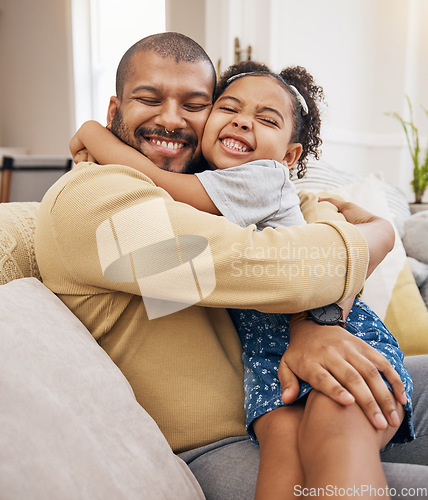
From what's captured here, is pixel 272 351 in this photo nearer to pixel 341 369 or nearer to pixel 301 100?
pixel 341 369

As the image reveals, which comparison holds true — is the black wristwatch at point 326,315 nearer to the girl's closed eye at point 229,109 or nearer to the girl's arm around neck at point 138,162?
the girl's arm around neck at point 138,162

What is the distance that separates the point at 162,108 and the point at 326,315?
0.55 meters

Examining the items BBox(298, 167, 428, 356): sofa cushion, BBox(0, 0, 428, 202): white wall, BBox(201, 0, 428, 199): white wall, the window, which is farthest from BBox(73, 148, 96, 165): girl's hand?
the window

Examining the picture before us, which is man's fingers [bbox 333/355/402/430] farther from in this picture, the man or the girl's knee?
the girl's knee

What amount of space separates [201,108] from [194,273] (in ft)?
1.67

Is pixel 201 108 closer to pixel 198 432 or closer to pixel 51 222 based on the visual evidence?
pixel 51 222

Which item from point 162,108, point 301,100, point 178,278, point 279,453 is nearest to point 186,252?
point 178,278

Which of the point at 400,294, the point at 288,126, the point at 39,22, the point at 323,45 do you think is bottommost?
the point at 400,294

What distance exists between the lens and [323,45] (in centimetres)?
332

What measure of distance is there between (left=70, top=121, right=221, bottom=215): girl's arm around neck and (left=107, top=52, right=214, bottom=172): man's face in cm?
6

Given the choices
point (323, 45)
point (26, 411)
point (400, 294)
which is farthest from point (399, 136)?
point (26, 411)

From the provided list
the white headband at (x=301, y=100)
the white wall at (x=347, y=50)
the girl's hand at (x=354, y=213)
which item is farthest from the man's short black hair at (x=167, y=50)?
the white wall at (x=347, y=50)

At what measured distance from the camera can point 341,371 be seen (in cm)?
75

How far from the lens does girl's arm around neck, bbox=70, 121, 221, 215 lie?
0.94 m
